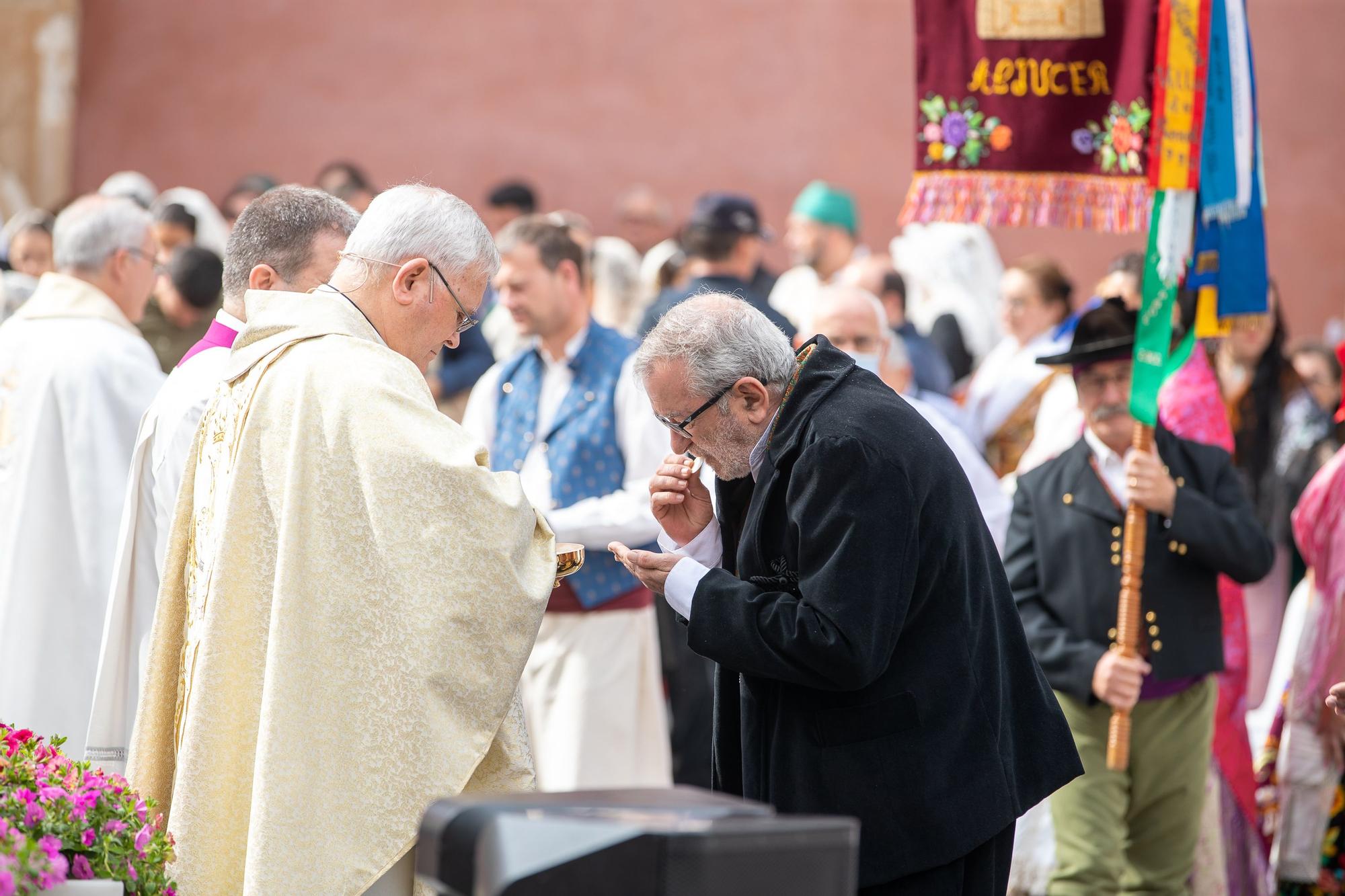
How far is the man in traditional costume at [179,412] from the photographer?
3770mm

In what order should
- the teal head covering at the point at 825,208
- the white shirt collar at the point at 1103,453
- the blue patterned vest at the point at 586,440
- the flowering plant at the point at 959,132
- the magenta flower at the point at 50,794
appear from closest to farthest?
the magenta flower at the point at 50,794, the white shirt collar at the point at 1103,453, the flowering plant at the point at 959,132, the blue patterned vest at the point at 586,440, the teal head covering at the point at 825,208

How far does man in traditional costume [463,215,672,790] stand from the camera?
569cm

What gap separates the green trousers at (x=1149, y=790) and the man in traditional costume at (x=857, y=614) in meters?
1.64

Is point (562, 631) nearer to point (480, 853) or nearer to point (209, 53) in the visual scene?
point (480, 853)

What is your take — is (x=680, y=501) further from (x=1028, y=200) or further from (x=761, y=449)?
(x=1028, y=200)

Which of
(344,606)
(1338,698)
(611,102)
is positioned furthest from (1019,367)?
(611,102)

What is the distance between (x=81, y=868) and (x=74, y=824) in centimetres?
8

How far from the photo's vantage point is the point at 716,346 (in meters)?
3.30

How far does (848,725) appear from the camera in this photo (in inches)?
128

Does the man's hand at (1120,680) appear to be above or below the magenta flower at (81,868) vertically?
below

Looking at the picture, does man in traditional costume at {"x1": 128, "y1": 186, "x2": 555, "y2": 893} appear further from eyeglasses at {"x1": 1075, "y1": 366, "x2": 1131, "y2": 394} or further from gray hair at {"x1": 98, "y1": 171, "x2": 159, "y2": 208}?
gray hair at {"x1": 98, "y1": 171, "x2": 159, "y2": 208}

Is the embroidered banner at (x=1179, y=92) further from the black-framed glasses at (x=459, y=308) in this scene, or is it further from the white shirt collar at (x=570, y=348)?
the black-framed glasses at (x=459, y=308)

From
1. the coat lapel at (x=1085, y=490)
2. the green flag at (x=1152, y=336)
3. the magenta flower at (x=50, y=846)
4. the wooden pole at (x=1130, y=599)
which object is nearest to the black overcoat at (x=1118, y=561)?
the coat lapel at (x=1085, y=490)

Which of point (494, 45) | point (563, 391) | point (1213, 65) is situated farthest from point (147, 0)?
point (1213, 65)
